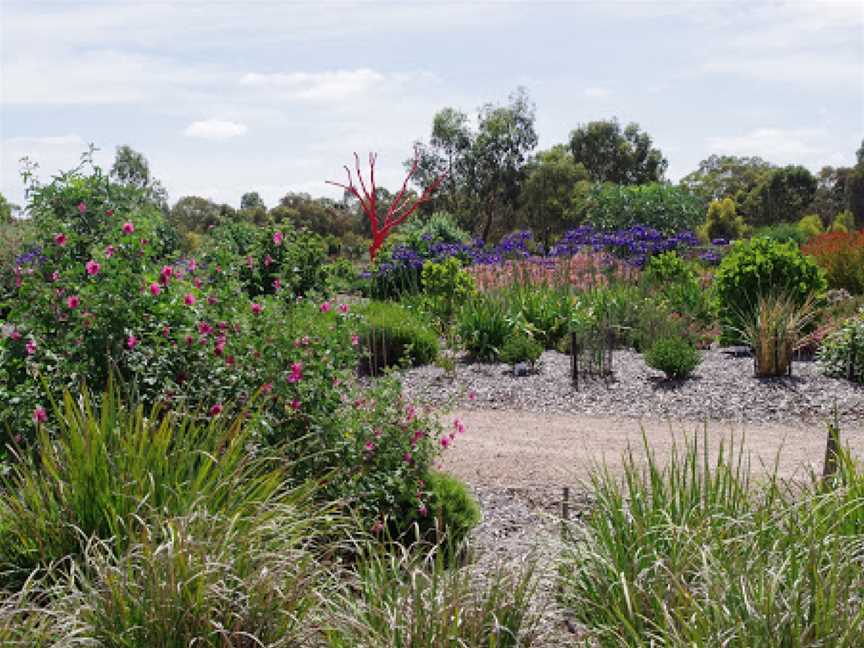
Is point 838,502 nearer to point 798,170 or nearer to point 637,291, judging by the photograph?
point 637,291

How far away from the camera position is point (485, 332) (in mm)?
10023

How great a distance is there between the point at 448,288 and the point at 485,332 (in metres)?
1.65

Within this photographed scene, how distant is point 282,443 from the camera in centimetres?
433

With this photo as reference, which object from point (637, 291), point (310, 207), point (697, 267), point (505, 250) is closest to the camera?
point (637, 291)

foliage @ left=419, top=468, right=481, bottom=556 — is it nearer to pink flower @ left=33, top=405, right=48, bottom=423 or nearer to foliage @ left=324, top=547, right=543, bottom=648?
foliage @ left=324, top=547, right=543, bottom=648

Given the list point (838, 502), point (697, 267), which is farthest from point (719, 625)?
point (697, 267)

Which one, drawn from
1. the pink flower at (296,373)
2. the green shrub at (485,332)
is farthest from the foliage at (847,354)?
the pink flower at (296,373)

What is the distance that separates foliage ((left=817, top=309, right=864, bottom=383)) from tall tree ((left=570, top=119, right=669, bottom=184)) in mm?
30728

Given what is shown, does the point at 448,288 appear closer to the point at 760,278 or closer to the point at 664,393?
the point at 760,278

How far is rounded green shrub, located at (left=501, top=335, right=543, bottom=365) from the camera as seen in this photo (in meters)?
9.41

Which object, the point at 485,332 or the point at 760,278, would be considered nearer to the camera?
the point at 760,278

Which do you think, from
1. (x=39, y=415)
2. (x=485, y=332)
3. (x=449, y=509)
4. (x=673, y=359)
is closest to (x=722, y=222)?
(x=485, y=332)

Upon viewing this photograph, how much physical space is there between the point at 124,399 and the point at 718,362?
255 inches

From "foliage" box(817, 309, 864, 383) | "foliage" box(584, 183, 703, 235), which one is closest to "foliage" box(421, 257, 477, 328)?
"foliage" box(817, 309, 864, 383)
